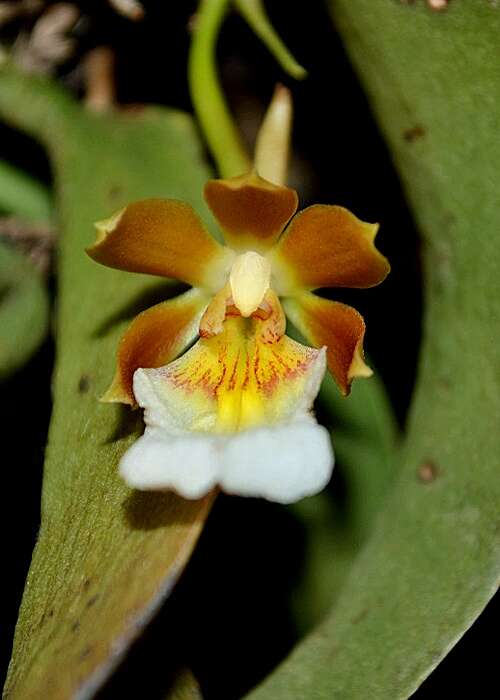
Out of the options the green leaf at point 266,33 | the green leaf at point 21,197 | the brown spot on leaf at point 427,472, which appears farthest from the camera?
the green leaf at point 21,197

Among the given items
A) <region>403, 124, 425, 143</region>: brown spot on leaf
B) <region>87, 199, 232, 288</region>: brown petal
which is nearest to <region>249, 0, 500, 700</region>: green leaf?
<region>403, 124, 425, 143</region>: brown spot on leaf

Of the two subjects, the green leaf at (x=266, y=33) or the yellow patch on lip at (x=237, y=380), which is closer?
the yellow patch on lip at (x=237, y=380)

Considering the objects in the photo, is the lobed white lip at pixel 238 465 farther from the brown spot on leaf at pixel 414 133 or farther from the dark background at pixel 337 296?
the brown spot on leaf at pixel 414 133

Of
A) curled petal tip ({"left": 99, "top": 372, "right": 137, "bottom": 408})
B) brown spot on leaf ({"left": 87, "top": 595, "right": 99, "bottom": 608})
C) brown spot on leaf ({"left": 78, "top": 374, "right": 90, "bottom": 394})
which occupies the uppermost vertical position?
curled petal tip ({"left": 99, "top": 372, "right": 137, "bottom": 408})

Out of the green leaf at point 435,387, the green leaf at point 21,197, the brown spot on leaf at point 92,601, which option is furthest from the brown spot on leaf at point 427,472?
the green leaf at point 21,197

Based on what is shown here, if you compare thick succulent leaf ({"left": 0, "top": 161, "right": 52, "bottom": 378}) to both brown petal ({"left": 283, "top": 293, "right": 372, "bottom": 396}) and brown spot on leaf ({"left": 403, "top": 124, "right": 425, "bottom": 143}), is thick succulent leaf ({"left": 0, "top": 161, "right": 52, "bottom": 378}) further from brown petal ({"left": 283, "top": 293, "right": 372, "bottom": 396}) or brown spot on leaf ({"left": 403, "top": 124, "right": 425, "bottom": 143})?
brown spot on leaf ({"left": 403, "top": 124, "right": 425, "bottom": 143})

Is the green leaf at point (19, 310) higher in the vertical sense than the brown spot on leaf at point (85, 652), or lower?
lower

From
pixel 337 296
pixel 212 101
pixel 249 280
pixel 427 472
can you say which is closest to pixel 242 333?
pixel 249 280
